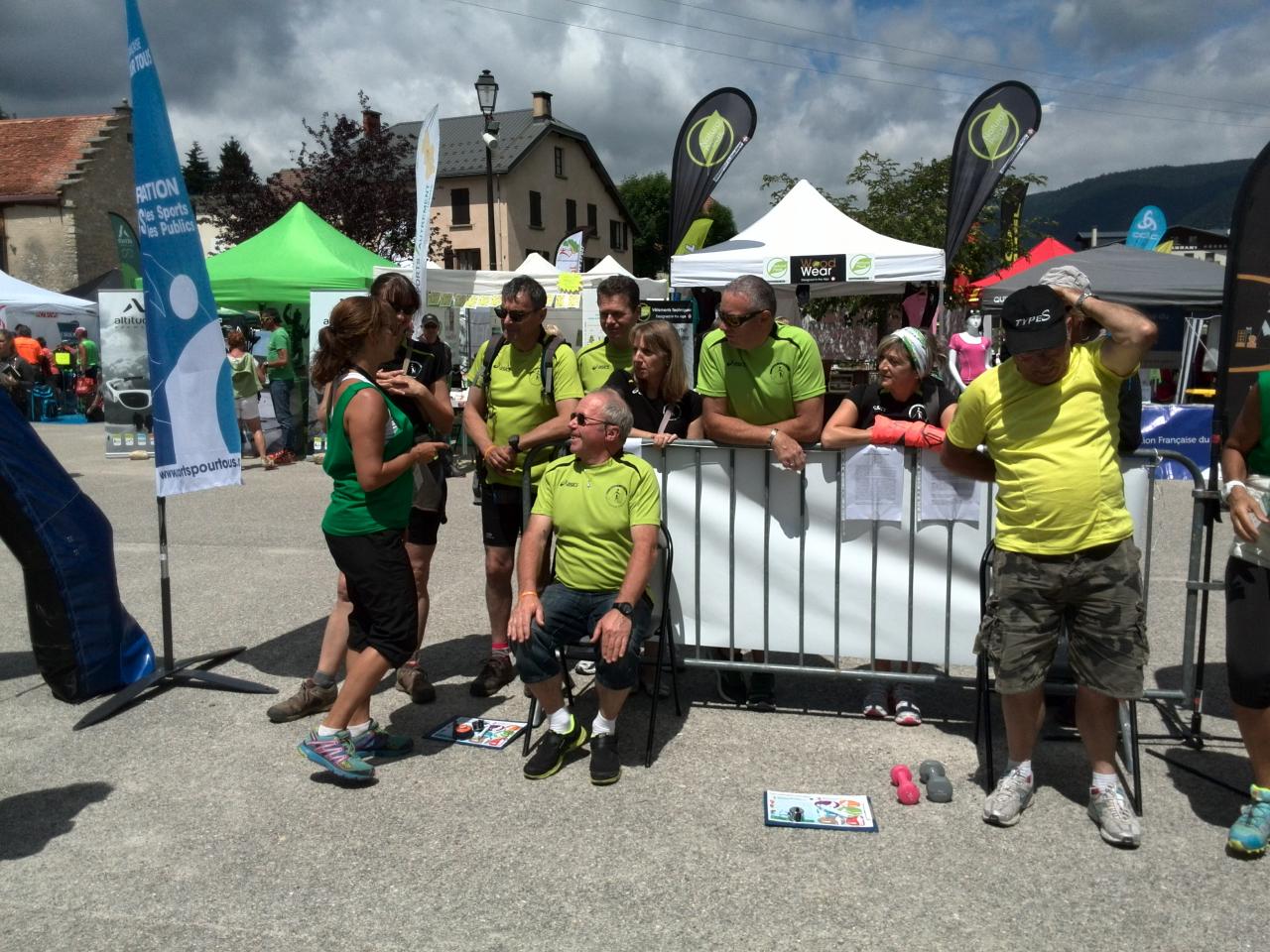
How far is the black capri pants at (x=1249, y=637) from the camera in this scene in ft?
10.6

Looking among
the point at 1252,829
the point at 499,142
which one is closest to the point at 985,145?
the point at 1252,829

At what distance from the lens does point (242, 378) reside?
43.2ft

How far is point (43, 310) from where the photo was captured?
74.7ft

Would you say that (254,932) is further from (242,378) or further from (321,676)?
(242,378)

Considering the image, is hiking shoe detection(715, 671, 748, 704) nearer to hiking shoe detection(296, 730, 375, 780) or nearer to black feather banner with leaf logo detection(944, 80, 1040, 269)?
hiking shoe detection(296, 730, 375, 780)

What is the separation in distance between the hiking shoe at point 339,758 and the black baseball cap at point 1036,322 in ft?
9.08

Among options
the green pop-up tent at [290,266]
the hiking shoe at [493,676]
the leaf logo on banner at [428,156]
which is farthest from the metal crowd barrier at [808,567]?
the green pop-up tent at [290,266]

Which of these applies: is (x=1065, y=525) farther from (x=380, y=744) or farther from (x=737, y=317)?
(x=380, y=744)

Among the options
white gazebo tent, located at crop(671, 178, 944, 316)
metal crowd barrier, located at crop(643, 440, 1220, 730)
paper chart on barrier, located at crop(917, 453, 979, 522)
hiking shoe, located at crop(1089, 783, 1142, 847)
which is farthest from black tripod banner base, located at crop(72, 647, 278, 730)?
white gazebo tent, located at crop(671, 178, 944, 316)

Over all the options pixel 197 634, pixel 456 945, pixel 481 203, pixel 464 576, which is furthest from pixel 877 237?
pixel 481 203

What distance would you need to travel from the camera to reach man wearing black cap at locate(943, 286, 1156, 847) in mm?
3234

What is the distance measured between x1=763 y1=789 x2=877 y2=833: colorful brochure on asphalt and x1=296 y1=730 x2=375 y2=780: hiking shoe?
1513 mm

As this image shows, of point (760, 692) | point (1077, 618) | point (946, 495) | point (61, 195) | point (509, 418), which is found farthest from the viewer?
point (61, 195)

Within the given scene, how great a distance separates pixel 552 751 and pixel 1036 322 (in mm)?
2383
